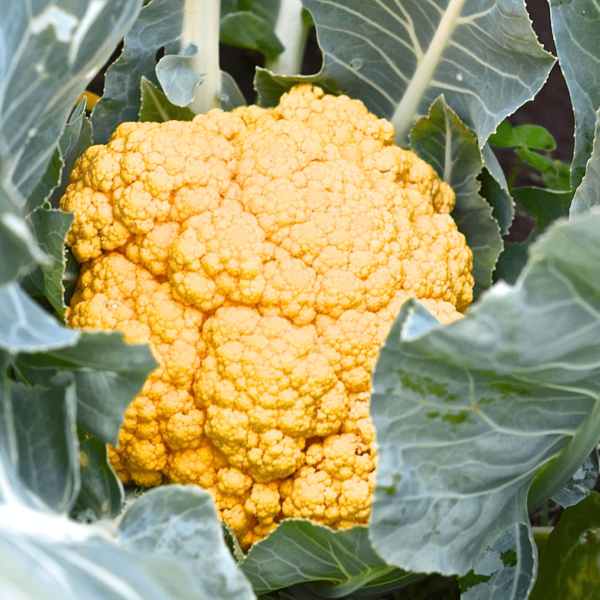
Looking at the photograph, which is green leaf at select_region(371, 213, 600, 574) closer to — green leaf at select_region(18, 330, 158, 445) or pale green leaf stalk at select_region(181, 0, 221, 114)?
green leaf at select_region(18, 330, 158, 445)

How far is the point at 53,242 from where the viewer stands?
50.6 inches

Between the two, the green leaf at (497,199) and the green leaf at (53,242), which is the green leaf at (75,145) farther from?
the green leaf at (497,199)

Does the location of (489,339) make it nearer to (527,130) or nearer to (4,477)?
(4,477)

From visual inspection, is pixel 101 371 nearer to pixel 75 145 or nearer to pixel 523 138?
pixel 75 145

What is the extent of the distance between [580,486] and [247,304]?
2.96 feet

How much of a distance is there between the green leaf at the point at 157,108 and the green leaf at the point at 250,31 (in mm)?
376

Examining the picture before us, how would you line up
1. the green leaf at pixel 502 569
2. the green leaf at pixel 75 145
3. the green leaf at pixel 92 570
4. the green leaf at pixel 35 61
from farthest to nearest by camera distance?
the green leaf at pixel 75 145
the green leaf at pixel 502 569
the green leaf at pixel 35 61
the green leaf at pixel 92 570

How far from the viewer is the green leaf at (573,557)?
4.58 feet

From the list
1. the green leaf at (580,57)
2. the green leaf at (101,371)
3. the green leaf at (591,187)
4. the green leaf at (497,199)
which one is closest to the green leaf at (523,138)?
the green leaf at (497,199)

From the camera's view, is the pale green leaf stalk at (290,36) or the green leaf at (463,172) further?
the pale green leaf stalk at (290,36)

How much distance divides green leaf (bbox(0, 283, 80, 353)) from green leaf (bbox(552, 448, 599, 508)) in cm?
122

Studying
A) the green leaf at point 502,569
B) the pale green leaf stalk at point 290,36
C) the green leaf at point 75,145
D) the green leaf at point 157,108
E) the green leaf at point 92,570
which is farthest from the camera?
the pale green leaf stalk at point 290,36

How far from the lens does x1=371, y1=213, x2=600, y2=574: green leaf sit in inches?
36.3

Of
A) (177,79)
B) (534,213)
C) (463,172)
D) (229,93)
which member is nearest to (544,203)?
(534,213)
